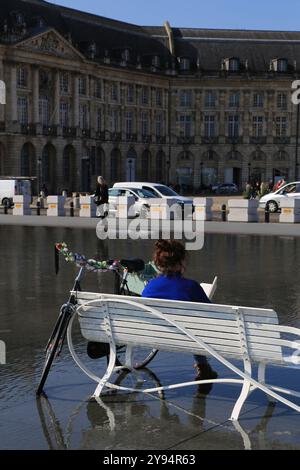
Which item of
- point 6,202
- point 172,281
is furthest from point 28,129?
point 172,281

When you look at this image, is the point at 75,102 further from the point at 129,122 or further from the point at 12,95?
the point at 129,122

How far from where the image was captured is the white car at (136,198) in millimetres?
35375

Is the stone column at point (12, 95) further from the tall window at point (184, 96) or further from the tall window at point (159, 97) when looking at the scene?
the tall window at point (184, 96)

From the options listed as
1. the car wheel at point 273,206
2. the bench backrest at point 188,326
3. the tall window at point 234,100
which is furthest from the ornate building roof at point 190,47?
the bench backrest at point 188,326

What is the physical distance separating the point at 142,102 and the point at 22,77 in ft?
65.6

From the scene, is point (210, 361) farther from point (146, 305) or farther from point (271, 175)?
point (271, 175)

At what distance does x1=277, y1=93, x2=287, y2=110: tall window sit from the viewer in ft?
323

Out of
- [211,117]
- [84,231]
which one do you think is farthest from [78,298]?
[211,117]

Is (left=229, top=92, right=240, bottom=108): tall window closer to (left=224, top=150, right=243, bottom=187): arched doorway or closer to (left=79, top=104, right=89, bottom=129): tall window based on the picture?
(left=224, top=150, right=243, bottom=187): arched doorway

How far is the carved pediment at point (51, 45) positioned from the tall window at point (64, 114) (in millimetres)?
4850

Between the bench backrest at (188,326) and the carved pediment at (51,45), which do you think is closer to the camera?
the bench backrest at (188,326)
